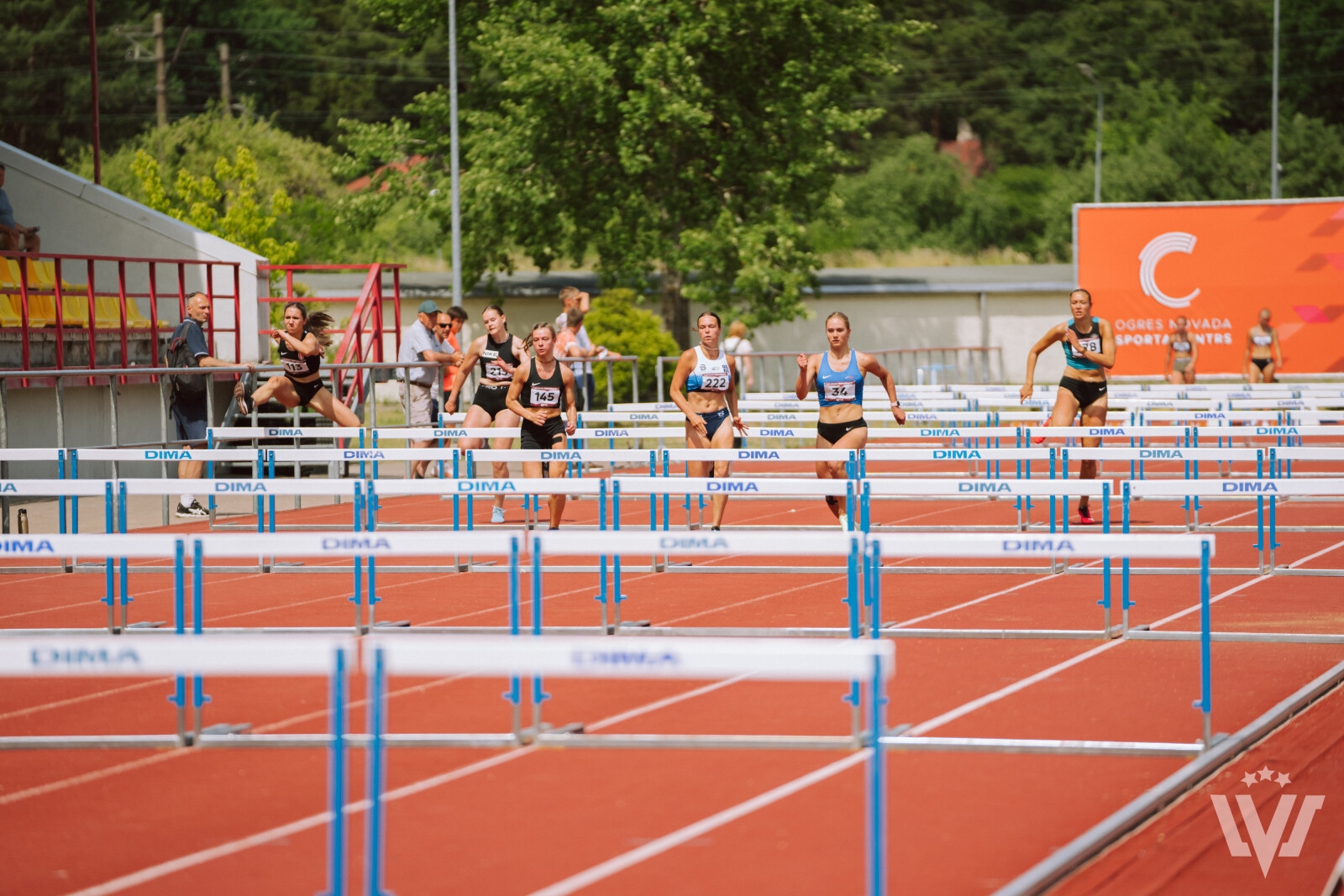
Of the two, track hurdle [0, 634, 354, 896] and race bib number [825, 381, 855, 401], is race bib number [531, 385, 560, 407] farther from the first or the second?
track hurdle [0, 634, 354, 896]

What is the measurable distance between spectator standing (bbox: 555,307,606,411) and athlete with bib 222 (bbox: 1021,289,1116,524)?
22.6 feet

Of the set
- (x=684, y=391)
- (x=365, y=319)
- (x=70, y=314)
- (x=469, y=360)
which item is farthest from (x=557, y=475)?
(x=365, y=319)

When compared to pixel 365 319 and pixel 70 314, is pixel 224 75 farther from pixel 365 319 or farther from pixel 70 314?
pixel 70 314

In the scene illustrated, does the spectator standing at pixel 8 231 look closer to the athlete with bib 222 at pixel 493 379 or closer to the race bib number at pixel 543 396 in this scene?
the athlete with bib 222 at pixel 493 379

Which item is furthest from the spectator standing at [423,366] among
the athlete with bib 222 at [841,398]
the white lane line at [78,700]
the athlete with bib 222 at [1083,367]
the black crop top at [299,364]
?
the white lane line at [78,700]

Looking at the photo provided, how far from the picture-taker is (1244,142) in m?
66.2

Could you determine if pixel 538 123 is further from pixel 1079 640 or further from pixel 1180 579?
pixel 1079 640

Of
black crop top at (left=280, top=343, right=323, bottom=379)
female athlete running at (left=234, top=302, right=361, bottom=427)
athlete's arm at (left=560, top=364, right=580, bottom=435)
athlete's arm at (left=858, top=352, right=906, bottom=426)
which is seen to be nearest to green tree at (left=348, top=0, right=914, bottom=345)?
female athlete running at (left=234, top=302, right=361, bottom=427)

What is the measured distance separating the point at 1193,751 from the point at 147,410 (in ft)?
63.3

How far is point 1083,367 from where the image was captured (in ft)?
51.3

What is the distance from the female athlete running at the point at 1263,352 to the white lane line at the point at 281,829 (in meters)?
23.7

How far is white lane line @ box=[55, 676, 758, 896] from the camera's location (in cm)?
538

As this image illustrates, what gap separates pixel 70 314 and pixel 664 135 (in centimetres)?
1684

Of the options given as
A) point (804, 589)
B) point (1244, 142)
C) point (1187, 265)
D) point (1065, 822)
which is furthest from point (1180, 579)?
point (1244, 142)
